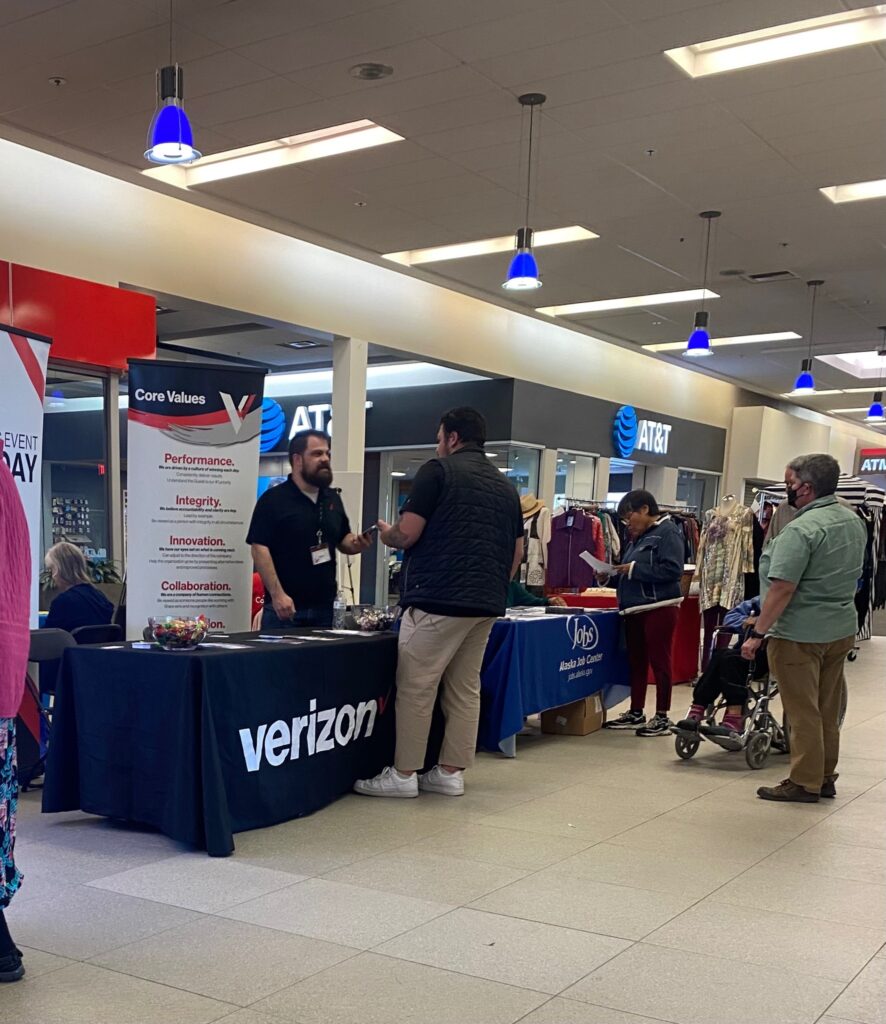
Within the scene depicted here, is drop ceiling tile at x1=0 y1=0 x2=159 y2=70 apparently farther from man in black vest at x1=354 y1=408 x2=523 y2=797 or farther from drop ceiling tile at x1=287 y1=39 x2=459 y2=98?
man in black vest at x1=354 y1=408 x2=523 y2=797

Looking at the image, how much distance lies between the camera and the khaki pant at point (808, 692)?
15.6ft

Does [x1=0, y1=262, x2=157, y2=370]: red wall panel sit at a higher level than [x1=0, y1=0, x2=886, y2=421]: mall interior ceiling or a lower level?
lower

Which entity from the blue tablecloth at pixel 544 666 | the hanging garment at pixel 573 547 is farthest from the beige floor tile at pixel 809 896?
the hanging garment at pixel 573 547

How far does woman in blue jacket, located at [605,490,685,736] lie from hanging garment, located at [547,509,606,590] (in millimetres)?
3331

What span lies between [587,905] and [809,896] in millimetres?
798

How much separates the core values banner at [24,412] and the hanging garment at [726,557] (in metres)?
6.18

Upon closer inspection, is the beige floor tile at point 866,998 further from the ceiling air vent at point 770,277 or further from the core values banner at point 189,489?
the ceiling air vent at point 770,277

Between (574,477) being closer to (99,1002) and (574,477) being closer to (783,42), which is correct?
(783,42)

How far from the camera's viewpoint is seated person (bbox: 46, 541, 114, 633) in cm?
530

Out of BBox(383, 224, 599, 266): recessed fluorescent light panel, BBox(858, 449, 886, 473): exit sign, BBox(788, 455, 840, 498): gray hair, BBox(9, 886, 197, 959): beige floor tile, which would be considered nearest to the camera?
BBox(9, 886, 197, 959): beige floor tile

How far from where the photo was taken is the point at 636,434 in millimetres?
14992

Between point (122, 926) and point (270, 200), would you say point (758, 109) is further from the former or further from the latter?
point (122, 926)

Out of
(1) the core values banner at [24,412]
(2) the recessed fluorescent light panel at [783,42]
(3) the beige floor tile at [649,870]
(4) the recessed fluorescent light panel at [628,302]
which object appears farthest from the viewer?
(4) the recessed fluorescent light panel at [628,302]

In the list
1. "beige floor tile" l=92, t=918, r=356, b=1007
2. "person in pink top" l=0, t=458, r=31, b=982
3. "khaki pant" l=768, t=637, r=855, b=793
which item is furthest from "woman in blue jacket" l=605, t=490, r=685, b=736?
"person in pink top" l=0, t=458, r=31, b=982
